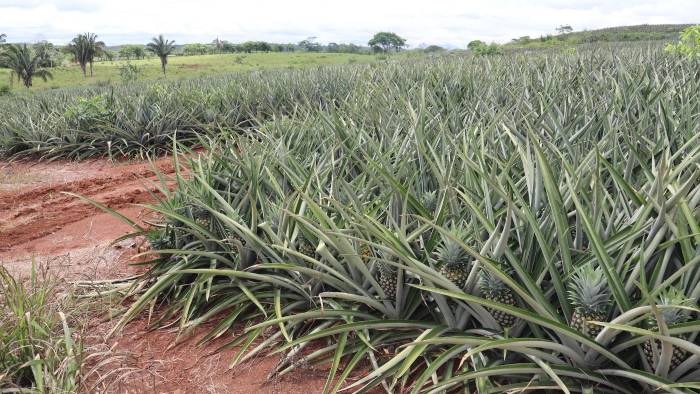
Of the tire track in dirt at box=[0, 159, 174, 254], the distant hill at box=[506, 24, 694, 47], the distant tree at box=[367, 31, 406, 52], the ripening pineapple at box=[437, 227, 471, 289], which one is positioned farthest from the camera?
the distant tree at box=[367, 31, 406, 52]

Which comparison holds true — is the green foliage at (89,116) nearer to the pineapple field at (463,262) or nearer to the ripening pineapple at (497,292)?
the pineapple field at (463,262)

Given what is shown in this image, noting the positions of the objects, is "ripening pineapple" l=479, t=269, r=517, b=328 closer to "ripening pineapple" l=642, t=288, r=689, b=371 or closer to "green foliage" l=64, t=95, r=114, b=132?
"ripening pineapple" l=642, t=288, r=689, b=371

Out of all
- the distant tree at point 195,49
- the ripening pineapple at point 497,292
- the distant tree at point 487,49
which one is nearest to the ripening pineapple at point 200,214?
the ripening pineapple at point 497,292

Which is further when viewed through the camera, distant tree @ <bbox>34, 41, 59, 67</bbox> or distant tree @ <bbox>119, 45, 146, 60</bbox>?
distant tree @ <bbox>119, 45, 146, 60</bbox>

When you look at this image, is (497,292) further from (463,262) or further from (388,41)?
(388,41)

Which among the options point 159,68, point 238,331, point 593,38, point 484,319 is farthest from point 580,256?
point 159,68

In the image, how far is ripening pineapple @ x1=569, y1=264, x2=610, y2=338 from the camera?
1.39 metres

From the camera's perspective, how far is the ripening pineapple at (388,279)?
1.88 metres

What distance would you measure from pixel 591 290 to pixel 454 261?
0.45 meters

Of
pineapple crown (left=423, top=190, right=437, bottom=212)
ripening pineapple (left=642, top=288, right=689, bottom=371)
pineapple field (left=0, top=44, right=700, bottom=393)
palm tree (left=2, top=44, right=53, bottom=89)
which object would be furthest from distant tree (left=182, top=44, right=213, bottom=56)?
ripening pineapple (left=642, top=288, right=689, bottom=371)

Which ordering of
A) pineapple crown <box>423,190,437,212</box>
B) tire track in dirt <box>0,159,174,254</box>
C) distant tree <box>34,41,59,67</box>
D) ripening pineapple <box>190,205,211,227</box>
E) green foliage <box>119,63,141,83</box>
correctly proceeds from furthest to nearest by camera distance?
distant tree <box>34,41,59,67</box> → green foliage <box>119,63,141,83</box> → tire track in dirt <box>0,159,174,254</box> → ripening pineapple <box>190,205,211,227</box> → pineapple crown <box>423,190,437,212</box>

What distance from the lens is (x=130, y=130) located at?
7305 millimetres

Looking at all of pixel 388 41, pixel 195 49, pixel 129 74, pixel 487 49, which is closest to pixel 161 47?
pixel 129 74

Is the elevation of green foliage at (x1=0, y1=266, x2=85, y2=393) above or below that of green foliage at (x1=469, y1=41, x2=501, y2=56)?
below
